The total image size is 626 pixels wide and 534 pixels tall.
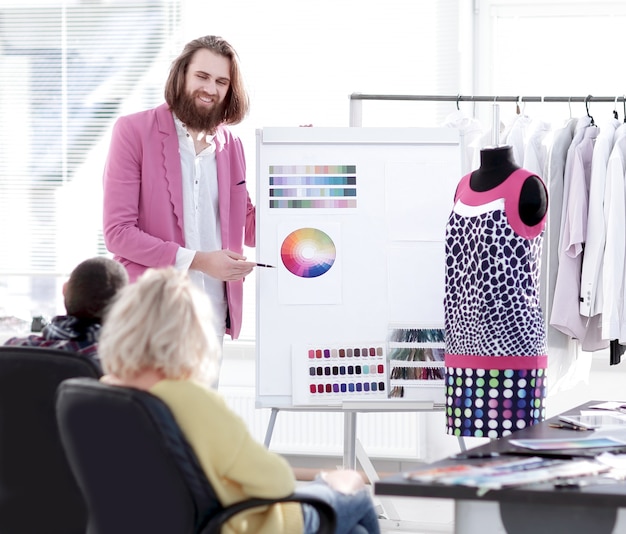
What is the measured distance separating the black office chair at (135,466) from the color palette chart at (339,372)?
1424 mm

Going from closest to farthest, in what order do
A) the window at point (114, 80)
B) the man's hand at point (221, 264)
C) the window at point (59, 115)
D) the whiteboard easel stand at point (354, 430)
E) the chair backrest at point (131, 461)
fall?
1. the chair backrest at point (131, 461)
2. the man's hand at point (221, 264)
3. the whiteboard easel stand at point (354, 430)
4. the window at point (114, 80)
5. the window at point (59, 115)

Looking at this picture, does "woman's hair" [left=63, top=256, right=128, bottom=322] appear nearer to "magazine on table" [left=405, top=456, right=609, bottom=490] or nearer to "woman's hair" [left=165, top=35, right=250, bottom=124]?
"magazine on table" [left=405, top=456, right=609, bottom=490]

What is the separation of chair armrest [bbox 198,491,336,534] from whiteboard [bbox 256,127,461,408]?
1.38 metres

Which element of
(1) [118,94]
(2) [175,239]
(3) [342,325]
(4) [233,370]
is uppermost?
(1) [118,94]

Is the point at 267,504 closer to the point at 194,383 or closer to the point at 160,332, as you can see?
the point at 194,383

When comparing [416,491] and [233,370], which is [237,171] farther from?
[416,491]

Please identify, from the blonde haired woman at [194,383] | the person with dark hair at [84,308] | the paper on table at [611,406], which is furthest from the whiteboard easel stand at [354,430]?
the blonde haired woman at [194,383]

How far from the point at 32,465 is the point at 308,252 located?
1410 millimetres

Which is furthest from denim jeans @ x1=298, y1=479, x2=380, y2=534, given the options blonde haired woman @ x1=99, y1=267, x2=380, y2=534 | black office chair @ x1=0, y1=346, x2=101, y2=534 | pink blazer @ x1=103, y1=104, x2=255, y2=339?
pink blazer @ x1=103, y1=104, x2=255, y2=339

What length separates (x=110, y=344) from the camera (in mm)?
1855

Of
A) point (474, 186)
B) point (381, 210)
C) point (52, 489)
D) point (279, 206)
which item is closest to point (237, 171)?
point (279, 206)

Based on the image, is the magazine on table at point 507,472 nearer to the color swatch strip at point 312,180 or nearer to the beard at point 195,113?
the color swatch strip at point 312,180

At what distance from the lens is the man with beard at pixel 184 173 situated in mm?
3250

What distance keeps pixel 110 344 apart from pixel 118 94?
10.4 ft
